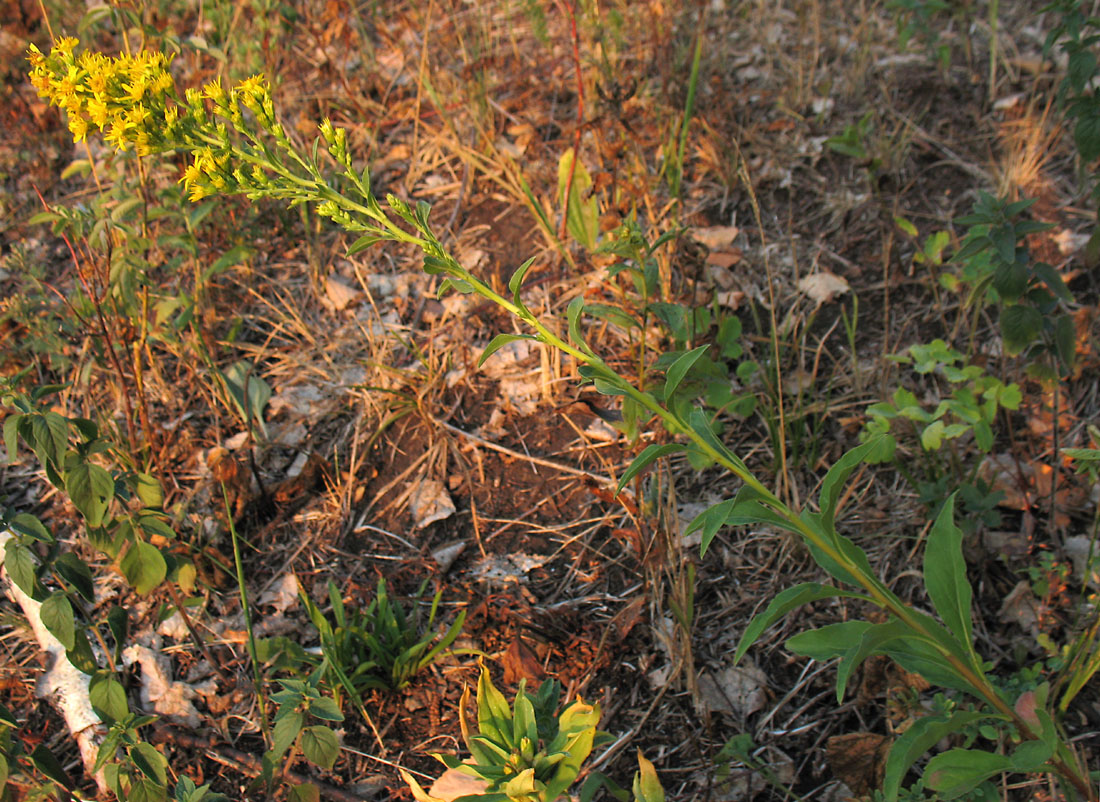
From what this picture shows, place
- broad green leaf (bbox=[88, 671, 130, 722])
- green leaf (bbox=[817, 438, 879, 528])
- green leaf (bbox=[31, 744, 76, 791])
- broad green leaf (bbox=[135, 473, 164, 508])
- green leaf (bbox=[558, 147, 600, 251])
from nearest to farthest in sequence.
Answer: green leaf (bbox=[817, 438, 879, 528]) → green leaf (bbox=[31, 744, 76, 791]) → broad green leaf (bbox=[88, 671, 130, 722]) → broad green leaf (bbox=[135, 473, 164, 508]) → green leaf (bbox=[558, 147, 600, 251])

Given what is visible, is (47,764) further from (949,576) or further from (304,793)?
(949,576)

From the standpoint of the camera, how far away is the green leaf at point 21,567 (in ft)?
5.12

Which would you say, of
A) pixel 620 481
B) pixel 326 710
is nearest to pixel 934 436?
pixel 620 481

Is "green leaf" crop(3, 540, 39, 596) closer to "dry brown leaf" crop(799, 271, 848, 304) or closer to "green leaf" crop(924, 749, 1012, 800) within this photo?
"green leaf" crop(924, 749, 1012, 800)

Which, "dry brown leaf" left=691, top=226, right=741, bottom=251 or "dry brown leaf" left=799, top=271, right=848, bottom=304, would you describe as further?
"dry brown leaf" left=691, top=226, right=741, bottom=251

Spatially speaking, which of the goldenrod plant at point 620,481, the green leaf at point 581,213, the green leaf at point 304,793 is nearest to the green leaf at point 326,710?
the green leaf at point 304,793

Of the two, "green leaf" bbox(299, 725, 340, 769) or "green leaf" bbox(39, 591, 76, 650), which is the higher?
"green leaf" bbox(39, 591, 76, 650)

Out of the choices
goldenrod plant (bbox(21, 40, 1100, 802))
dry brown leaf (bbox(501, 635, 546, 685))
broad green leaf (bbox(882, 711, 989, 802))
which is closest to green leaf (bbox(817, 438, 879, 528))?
goldenrod plant (bbox(21, 40, 1100, 802))

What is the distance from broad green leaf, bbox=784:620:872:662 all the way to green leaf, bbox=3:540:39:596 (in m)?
1.47

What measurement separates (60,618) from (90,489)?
0.88 feet

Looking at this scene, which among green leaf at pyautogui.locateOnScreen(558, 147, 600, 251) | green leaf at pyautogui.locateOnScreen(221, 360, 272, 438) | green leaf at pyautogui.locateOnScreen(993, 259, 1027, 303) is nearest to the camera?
green leaf at pyautogui.locateOnScreen(993, 259, 1027, 303)

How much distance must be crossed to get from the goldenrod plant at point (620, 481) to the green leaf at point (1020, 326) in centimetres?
80

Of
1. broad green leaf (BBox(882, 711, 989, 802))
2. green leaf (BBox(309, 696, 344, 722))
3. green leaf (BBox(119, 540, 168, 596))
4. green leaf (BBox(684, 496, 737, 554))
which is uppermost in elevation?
green leaf (BBox(684, 496, 737, 554))

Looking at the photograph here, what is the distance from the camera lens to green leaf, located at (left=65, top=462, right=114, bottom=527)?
1679mm
